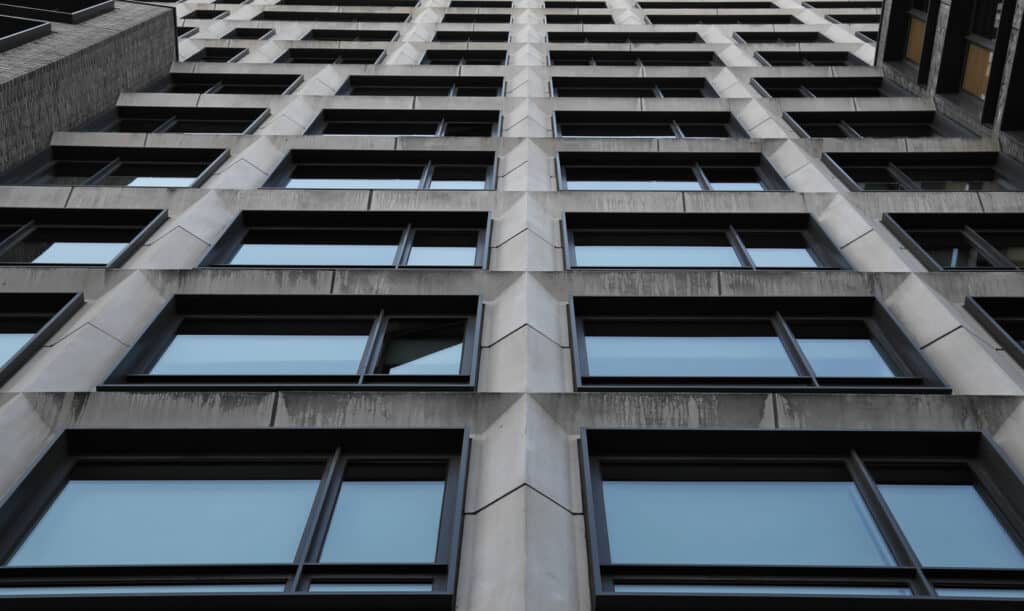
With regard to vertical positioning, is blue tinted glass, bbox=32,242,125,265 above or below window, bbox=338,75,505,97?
below

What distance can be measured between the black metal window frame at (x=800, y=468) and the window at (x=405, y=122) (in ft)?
40.7

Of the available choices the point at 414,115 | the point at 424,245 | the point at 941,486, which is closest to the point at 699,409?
the point at 941,486

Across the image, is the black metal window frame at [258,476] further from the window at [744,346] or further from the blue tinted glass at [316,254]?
the blue tinted glass at [316,254]

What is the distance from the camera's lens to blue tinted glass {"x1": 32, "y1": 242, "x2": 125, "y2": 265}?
13.5m

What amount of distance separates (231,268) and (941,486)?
10.4 m

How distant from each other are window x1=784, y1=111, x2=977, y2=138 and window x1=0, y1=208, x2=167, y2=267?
50.6 ft

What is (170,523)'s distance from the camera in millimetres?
8133

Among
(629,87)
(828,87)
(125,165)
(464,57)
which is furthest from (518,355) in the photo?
(464,57)

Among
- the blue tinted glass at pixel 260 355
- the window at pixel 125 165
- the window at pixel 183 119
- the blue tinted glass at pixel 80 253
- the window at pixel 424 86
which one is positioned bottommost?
the blue tinted glass at pixel 260 355

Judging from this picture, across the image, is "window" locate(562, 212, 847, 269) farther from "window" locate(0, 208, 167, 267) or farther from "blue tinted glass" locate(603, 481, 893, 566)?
"window" locate(0, 208, 167, 267)

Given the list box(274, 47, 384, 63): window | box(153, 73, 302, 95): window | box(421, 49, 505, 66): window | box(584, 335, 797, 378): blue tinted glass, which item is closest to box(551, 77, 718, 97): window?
box(421, 49, 505, 66): window

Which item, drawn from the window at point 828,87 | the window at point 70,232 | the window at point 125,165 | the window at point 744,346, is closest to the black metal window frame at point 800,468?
the window at point 744,346

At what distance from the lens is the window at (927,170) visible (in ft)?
54.5

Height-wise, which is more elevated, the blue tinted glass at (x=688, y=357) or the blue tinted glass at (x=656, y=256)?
the blue tinted glass at (x=656, y=256)
